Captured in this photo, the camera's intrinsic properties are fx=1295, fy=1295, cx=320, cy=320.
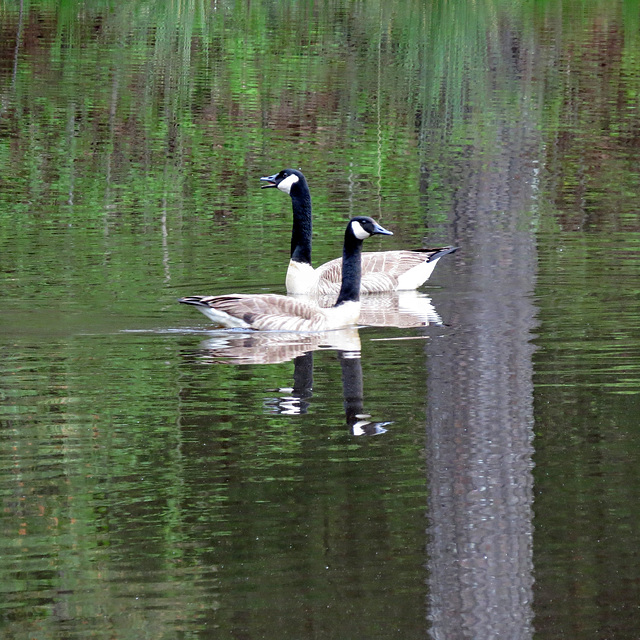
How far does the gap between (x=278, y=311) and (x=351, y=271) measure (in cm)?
108

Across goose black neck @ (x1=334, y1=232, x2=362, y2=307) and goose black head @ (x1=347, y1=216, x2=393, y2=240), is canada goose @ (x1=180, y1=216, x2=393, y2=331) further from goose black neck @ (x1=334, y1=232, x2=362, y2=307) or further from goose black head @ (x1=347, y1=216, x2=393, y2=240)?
goose black head @ (x1=347, y1=216, x2=393, y2=240)

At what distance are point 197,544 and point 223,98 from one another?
21480 millimetres

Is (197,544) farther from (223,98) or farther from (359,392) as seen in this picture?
(223,98)

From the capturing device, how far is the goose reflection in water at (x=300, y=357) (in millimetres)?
8508

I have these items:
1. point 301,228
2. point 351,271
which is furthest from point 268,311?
point 301,228

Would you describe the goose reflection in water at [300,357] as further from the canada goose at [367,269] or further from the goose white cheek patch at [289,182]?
the goose white cheek patch at [289,182]

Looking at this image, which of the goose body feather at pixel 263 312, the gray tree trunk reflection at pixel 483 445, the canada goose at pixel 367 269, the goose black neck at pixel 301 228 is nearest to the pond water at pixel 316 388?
the gray tree trunk reflection at pixel 483 445

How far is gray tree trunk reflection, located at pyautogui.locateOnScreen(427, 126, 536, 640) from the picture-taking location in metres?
5.54

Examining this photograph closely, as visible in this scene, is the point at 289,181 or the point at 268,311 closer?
the point at 268,311

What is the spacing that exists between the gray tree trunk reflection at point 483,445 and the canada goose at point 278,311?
947 millimetres

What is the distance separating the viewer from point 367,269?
46.1 feet

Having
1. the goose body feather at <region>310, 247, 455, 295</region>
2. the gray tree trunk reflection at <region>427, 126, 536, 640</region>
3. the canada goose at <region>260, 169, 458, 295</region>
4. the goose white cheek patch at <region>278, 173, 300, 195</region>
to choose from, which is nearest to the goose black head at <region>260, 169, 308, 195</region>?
the goose white cheek patch at <region>278, 173, 300, 195</region>

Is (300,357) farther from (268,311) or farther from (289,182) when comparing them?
(289,182)

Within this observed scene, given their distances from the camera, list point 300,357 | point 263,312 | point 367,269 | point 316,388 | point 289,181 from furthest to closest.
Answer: point 289,181
point 367,269
point 263,312
point 300,357
point 316,388
